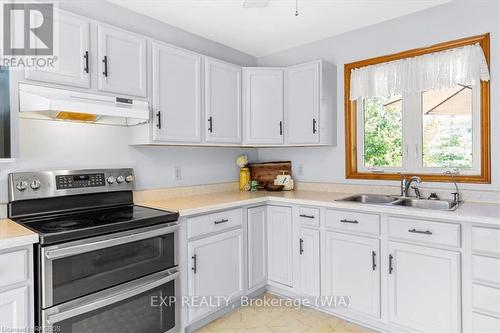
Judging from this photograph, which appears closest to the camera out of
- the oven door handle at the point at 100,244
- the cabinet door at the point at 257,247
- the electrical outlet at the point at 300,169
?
the oven door handle at the point at 100,244

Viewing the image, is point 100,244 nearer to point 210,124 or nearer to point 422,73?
point 210,124

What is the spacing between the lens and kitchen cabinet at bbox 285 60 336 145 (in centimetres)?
292

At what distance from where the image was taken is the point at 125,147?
2498 mm

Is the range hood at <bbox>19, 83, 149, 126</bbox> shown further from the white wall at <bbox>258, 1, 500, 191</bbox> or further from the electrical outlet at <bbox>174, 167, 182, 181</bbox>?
the white wall at <bbox>258, 1, 500, 191</bbox>

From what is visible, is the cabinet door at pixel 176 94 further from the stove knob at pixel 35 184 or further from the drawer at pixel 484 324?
the drawer at pixel 484 324

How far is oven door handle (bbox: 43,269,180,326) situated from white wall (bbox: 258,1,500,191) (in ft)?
6.03

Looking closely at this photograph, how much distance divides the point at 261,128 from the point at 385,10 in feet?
4.75

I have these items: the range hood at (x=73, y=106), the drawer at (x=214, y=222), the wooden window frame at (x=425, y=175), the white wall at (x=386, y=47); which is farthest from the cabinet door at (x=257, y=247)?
the range hood at (x=73, y=106)

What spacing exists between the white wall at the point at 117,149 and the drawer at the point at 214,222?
0.65 m

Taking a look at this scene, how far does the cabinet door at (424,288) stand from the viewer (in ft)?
6.35

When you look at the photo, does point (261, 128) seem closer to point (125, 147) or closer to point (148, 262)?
point (125, 147)

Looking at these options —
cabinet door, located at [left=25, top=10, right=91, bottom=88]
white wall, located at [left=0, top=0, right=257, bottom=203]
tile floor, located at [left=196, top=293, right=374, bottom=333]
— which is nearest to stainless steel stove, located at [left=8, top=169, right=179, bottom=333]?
white wall, located at [left=0, top=0, right=257, bottom=203]

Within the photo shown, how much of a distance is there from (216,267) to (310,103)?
170cm

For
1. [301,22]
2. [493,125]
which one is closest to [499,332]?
[493,125]
